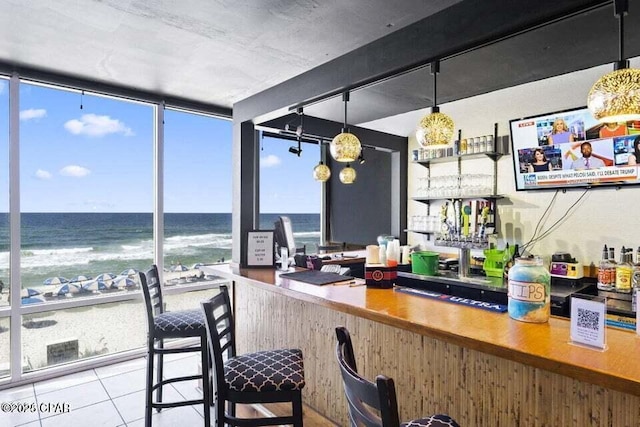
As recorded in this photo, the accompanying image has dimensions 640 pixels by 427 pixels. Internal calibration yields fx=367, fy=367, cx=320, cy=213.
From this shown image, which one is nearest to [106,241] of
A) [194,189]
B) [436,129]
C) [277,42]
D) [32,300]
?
[194,189]

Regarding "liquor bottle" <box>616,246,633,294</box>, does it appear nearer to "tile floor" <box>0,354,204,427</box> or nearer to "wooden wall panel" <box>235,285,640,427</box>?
"wooden wall panel" <box>235,285,640,427</box>

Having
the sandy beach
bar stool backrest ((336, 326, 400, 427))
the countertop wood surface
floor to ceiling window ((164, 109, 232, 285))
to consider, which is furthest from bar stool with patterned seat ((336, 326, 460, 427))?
floor to ceiling window ((164, 109, 232, 285))

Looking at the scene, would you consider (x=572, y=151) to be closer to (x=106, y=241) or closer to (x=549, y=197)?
(x=549, y=197)

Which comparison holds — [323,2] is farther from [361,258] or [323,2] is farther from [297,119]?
[361,258]

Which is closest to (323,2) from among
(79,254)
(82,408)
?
(82,408)


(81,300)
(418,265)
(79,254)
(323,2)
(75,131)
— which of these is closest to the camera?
(323,2)

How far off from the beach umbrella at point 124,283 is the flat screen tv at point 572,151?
4.24 meters

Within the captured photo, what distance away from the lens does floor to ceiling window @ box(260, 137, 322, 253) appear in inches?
191

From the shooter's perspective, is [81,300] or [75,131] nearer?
[81,300]

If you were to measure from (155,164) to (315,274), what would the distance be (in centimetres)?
238

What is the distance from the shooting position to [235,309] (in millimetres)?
3082

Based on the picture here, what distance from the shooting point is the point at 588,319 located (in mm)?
1208

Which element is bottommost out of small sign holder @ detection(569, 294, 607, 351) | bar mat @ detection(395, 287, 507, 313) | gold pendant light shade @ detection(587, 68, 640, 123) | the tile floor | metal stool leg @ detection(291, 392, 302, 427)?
the tile floor

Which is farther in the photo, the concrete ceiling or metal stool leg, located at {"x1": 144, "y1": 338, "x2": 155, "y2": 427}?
metal stool leg, located at {"x1": 144, "y1": 338, "x2": 155, "y2": 427}
